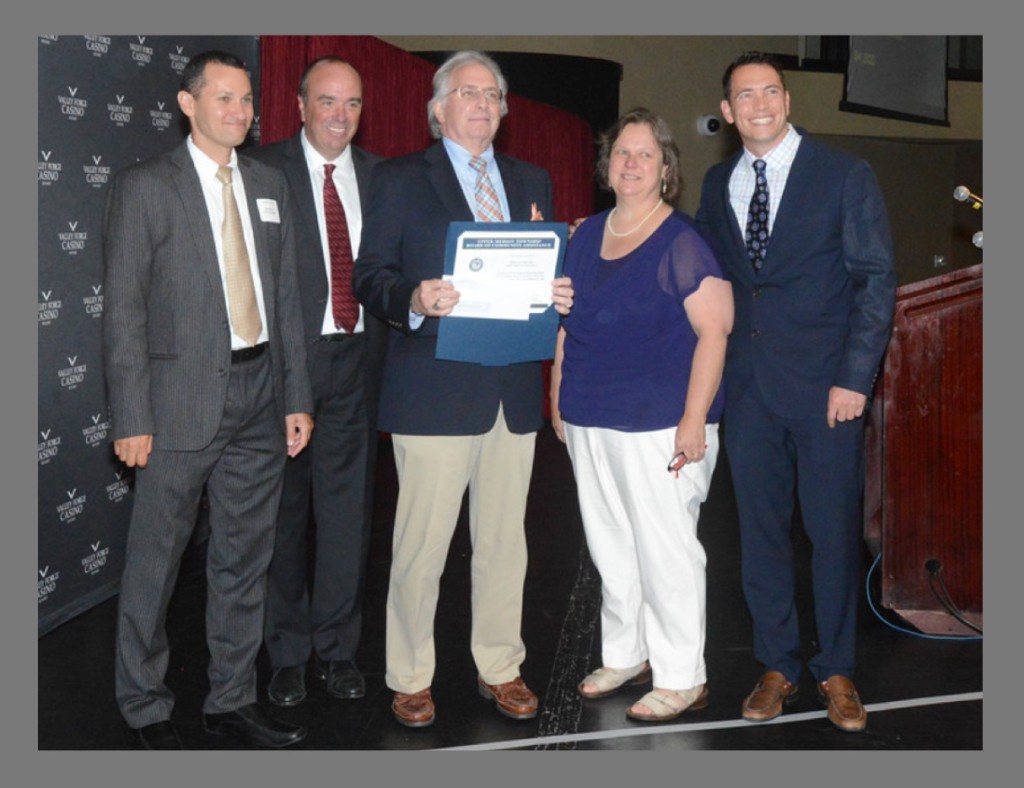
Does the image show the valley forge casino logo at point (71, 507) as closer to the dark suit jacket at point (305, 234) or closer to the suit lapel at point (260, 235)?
the dark suit jacket at point (305, 234)

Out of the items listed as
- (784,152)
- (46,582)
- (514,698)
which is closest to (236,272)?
(514,698)

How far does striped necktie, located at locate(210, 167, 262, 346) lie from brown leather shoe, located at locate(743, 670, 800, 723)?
67.4 inches

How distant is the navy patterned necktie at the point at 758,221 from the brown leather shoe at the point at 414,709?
1518 millimetres

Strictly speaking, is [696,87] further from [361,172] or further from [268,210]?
[268,210]

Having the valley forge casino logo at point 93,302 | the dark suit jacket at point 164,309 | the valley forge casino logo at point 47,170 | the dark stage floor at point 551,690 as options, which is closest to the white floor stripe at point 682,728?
the dark stage floor at point 551,690

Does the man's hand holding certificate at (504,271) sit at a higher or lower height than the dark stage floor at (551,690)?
higher

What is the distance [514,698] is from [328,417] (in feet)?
3.21

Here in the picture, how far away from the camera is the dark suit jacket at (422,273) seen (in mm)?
3037

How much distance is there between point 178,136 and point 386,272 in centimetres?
242

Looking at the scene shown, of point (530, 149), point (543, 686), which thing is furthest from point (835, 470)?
point (530, 149)

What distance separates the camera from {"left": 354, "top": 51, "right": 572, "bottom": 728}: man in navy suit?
3.01 m

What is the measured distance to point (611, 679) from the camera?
3.40 m

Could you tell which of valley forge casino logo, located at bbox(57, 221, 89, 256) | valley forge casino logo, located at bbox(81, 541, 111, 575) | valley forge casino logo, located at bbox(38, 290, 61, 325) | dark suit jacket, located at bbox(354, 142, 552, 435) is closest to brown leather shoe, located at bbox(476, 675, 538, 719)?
dark suit jacket, located at bbox(354, 142, 552, 435)

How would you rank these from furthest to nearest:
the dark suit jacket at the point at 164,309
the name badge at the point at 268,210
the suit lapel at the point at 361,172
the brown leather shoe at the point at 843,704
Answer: the suit lapel at the point at 361,172, the brown leather shoe at the point at 843,704, the name badge at the point at 268,210, the dark suit jacket at the point at 164,309
